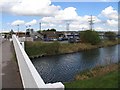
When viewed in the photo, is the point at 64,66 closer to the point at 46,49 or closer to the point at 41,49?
the point at 41,49

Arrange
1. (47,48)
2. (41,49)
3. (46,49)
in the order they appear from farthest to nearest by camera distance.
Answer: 1. (47,48)
2. (46,49)
3. (41,49)

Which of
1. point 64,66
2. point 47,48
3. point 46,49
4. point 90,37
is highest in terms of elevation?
point 90,37

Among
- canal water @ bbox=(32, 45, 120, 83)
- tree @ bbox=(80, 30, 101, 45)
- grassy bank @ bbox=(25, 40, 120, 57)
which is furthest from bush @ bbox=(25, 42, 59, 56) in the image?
tree @ bbox=(80, 30, 101, 45)

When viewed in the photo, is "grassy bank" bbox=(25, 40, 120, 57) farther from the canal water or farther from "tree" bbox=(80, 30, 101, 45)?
the canal water

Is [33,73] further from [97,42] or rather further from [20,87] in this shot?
[97,42]

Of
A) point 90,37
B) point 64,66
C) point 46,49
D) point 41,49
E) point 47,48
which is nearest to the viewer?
point 64,66

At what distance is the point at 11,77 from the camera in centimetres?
945

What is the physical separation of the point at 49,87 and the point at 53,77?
18101mm

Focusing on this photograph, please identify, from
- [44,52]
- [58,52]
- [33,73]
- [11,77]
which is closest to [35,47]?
[44,52]

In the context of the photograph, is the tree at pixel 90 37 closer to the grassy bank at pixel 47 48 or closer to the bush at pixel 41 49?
the grassy bank at pixel 47 48

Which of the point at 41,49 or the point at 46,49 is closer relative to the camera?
the point at 41,49

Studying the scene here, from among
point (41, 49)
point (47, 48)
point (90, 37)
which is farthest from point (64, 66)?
point (90, 37)

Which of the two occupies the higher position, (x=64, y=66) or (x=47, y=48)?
(x=47, y=48)

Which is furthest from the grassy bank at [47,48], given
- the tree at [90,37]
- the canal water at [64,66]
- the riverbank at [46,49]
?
the canal water at [64,66]
